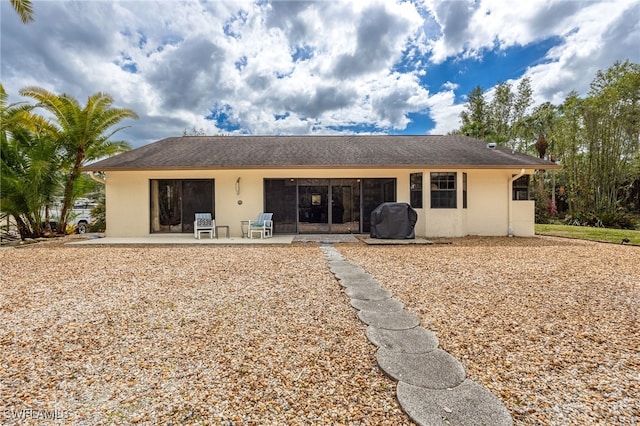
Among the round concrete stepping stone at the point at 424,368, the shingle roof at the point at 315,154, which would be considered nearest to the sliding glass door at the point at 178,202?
the shingle roof at the point at 315,154

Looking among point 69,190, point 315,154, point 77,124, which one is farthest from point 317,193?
point 69,190

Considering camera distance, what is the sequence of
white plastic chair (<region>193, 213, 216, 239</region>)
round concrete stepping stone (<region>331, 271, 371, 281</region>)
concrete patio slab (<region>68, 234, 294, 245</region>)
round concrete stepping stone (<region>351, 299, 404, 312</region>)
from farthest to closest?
white plastic chair (<region>193, 213, 216, 239</region>) < concrete patio slab (<region>68, 234, 294, 245</region>) < round concrete stepping stone (<region>331, 271, 371, 281</region>) < round concrete stepping stone (<region>351, 299, 404, 312</region>)

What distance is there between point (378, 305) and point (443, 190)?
8090 mm

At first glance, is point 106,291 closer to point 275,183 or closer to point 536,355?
point 536,355

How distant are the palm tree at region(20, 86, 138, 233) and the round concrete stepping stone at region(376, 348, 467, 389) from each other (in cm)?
1329

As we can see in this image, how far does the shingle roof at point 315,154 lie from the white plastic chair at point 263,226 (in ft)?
6.06

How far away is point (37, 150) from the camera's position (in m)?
11.1

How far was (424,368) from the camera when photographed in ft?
8.01

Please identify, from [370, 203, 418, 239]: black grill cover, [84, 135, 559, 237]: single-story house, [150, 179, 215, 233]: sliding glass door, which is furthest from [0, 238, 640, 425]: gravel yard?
[150, 179, 215, 233]: sliding glass door

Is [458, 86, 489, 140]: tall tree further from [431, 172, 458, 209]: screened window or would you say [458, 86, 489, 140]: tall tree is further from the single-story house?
[431, 172, 458, 209]: screened window

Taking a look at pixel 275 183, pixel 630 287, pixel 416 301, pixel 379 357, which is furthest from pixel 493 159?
pixel 379 357

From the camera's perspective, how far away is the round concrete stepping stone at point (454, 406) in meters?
1.84

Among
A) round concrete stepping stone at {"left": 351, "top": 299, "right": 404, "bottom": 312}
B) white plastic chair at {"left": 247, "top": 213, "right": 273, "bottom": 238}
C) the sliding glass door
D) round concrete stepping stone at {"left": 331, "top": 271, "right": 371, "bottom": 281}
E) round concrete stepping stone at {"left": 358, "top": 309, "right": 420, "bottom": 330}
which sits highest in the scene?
the sliding glass door

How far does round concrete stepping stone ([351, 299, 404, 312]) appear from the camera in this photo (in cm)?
388
